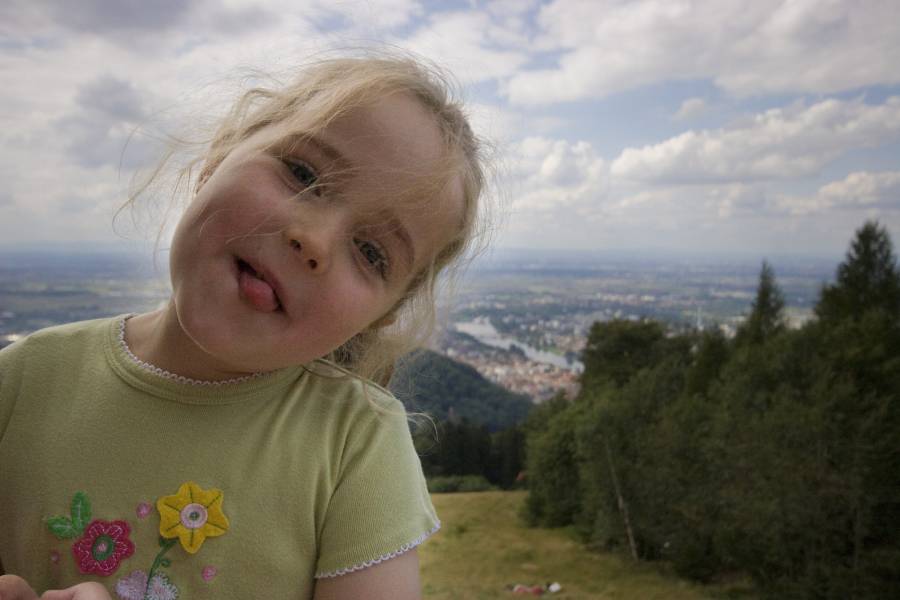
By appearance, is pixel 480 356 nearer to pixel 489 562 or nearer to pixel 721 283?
pixel 489 562

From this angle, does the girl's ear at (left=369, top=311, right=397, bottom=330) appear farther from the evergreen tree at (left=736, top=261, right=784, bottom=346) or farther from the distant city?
the evergreen tree at (left=736, top=261, right=784, bottom=346)

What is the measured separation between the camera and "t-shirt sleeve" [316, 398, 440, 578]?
444 mm

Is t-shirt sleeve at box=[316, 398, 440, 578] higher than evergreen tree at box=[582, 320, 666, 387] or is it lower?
higher

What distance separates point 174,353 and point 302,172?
17 centimetres

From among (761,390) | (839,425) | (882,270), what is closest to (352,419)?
(839,425)

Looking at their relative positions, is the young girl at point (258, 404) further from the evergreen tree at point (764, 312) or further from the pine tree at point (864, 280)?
the evergreen tree at point (764, 312)

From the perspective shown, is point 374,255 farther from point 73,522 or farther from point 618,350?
point 618,350

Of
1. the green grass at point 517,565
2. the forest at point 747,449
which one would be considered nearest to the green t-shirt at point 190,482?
the forest at point 747,449

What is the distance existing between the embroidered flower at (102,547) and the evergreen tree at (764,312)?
16.4 ft

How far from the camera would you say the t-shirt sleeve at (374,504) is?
17.5 inches

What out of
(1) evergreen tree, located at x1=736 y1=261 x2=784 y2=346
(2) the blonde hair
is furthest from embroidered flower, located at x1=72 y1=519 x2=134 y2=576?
(1) evergreen tree, located at x1=736 y1=261 x2=784 y2=346

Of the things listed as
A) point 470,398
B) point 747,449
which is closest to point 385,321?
point 470,398

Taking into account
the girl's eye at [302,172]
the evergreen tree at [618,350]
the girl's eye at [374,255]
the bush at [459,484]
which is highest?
the girl's eye at [302,172]

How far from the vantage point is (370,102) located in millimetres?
486
